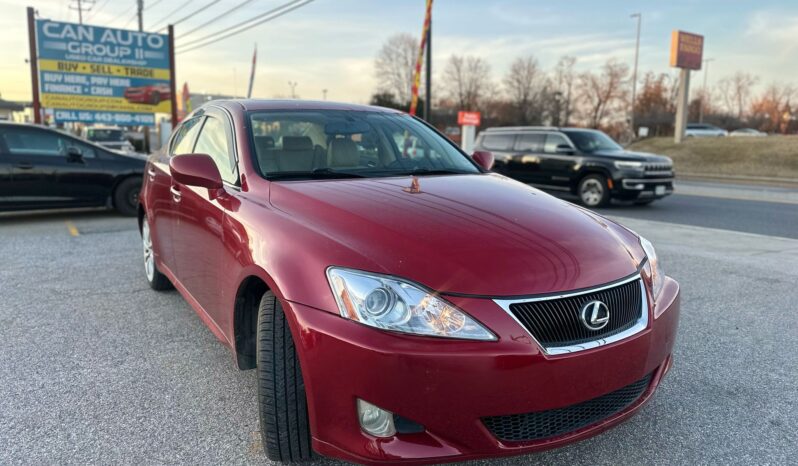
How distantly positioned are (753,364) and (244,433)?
3.03m

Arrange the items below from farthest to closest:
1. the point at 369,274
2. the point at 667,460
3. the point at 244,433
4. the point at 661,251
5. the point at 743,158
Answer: the point at 743,158 < the point at 661,251 < the point at 244,433 < the point at 667,460 < the point at 369,274

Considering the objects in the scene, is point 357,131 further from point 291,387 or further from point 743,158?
point 743,158

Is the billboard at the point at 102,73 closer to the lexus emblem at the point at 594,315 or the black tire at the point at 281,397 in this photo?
the black tire at the point at 281,397

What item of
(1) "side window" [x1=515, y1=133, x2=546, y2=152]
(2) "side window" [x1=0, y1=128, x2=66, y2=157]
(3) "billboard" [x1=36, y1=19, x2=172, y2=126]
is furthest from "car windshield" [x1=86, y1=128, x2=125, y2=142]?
(1) "side window" [x1=515, y1=133, x2=546, y2=152]

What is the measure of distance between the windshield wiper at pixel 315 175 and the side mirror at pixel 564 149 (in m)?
9.94

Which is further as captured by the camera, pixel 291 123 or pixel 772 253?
pixel 772 253

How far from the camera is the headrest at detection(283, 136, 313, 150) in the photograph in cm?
319

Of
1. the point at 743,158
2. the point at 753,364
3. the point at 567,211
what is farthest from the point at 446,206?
the point at 743,158

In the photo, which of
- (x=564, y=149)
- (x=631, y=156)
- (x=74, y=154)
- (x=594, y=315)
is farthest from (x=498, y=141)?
(x=594, y=315)

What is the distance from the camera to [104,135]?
24.2m

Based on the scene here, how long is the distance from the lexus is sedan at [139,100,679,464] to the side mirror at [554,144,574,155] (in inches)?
385

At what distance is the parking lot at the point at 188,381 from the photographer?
2.47 meters

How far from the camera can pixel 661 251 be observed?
6688 mm

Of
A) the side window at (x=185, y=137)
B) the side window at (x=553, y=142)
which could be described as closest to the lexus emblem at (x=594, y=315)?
the side window at (x=185, y=137)
